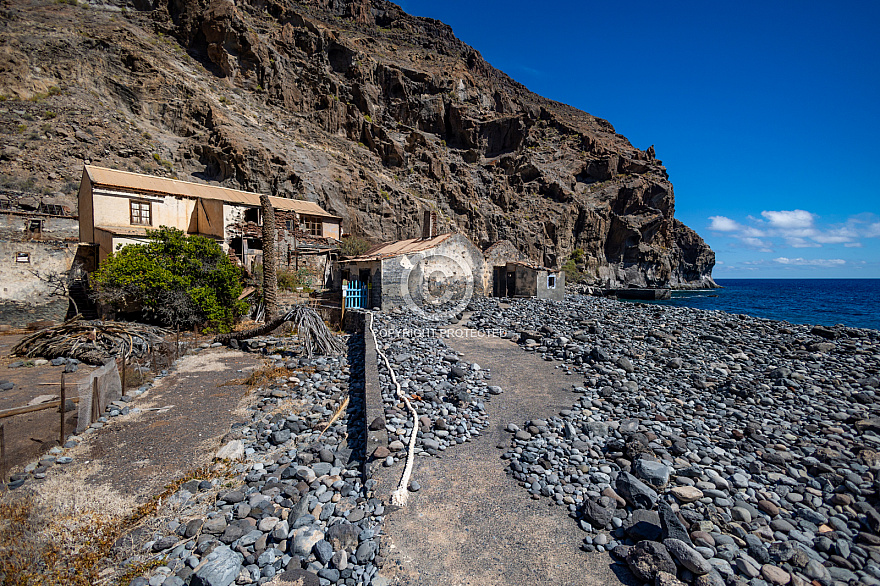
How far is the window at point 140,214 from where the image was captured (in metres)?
23.4

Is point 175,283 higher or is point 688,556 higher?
point 175,283

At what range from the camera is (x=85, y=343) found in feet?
39.6

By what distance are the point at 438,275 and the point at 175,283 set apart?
12.9 metres

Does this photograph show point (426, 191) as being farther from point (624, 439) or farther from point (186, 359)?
point (624, 439)

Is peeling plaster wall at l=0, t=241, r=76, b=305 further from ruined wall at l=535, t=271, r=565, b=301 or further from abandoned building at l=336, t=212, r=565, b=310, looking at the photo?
ruined wall at l=535, t=271, r=565, b=301

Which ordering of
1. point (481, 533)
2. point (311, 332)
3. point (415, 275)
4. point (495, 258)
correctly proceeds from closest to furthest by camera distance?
1. point (481, 533)
2. point (311, 332)
3. point (415, 275)
4. point (495, 258)

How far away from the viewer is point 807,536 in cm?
410

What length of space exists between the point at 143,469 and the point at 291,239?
78.5ft

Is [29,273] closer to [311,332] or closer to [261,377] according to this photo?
[311,332]

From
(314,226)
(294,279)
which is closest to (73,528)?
(294,279)

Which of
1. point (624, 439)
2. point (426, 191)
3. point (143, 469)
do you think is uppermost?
point (426, 191)

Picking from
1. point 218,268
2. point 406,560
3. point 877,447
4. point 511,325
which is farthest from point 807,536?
point 218,268

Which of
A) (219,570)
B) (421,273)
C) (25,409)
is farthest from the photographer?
(421,273)

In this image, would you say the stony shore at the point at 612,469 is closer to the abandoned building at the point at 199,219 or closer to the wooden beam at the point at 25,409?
the wooden beam at the point at 25,409
